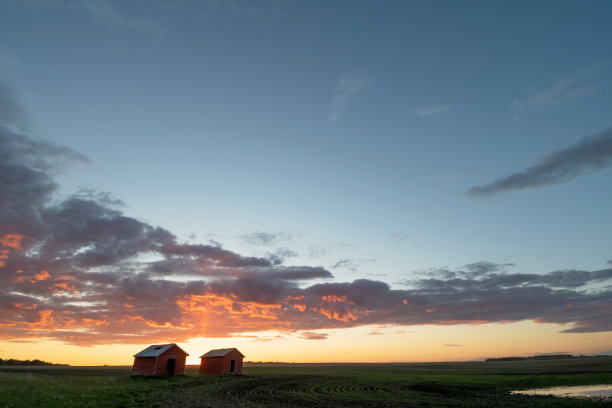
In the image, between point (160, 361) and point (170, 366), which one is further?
point (170, 366)

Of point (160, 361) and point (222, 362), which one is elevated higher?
point (160, 361)

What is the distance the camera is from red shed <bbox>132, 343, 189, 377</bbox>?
221 ft

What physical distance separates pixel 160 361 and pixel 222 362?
1572 centimetres

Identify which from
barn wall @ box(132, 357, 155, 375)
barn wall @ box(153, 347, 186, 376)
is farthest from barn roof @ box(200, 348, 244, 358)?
barn wall @ box(132, 357, 155, 375)

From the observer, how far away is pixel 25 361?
178 m

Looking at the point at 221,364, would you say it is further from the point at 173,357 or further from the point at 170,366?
the point at 173,357

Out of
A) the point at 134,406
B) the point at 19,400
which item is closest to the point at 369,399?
the point at 134,406

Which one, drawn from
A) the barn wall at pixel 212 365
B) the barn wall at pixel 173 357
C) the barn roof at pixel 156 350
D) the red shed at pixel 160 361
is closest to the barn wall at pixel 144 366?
the red shed at pixel 160 361

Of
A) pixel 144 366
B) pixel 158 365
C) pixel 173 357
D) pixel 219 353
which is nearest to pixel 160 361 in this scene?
pixel 158 365

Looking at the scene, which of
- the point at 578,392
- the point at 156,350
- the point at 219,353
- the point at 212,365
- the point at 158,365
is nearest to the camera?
the point at 578,392

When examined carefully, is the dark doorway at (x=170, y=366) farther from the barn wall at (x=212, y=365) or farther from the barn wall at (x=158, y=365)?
the barn wall at (x=212, y=365)

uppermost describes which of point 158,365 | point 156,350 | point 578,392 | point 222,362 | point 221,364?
point 156,350

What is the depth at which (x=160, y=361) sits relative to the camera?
223 feet

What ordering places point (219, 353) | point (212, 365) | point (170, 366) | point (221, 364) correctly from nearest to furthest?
1. point (170, 366)
2. point (221, 364)
3. point (212, 365)
4. point (219, 353)
